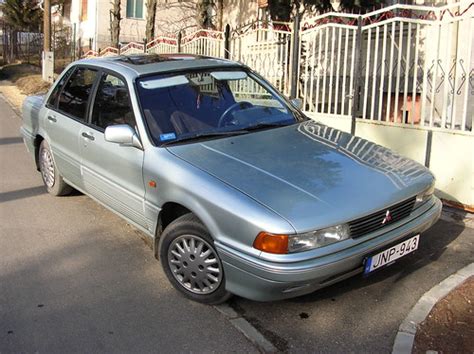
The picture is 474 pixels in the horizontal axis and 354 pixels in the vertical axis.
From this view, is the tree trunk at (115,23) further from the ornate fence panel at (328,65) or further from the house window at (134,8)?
the ornate fence panel at (328,65)

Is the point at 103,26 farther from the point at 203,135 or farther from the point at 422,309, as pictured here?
the point at 422,309

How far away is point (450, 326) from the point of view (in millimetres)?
3523

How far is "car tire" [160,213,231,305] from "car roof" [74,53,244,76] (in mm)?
1539

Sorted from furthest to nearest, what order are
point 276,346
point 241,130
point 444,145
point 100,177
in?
point 444,145 → point 100,177 → point 241,130 → point 276,346

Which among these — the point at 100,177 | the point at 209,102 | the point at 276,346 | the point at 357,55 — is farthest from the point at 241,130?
the point at 357,55

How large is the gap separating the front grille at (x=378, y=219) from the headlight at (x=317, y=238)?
89 mm

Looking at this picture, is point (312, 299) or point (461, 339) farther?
point (312, 299)

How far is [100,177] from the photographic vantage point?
16.0 feet

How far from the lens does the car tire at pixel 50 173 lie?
618cm

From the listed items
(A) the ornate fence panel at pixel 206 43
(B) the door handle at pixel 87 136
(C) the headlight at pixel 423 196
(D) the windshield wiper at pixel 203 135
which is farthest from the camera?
(A) the ornate fence panel at pixel 206 43

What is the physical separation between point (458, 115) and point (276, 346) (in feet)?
14.4

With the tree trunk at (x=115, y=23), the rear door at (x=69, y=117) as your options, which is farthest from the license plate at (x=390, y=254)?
the tree trunk at (x=115, y=23)

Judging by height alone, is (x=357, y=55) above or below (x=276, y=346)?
above

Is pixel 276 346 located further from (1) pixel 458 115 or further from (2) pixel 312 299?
(1) pixel 458 115
